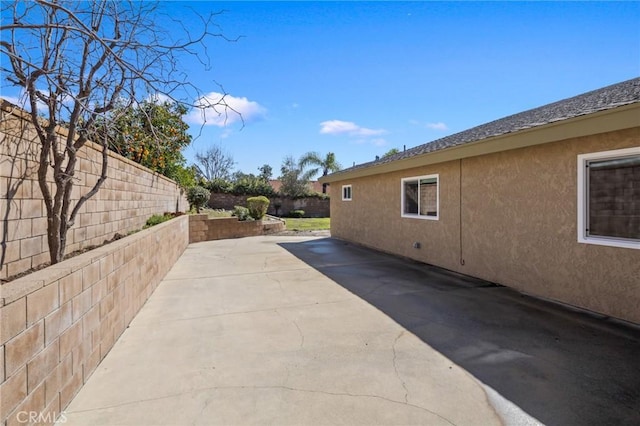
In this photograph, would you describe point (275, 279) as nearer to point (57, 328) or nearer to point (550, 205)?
point (57, 328)

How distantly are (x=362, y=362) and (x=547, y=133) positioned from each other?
15.1 feet

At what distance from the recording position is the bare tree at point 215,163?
4966cm

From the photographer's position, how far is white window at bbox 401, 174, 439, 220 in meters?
8.52

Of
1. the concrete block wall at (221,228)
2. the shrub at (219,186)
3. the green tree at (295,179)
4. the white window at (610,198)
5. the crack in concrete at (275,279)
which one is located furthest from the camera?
the green tree at (295,179)

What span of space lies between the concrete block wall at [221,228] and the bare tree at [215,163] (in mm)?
35577

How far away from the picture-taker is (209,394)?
2.82m

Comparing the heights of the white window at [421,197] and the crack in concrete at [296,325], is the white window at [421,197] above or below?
above

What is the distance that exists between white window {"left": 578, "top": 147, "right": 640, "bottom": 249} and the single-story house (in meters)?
0.01

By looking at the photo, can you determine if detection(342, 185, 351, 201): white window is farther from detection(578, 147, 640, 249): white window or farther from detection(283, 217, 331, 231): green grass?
detection(578, 147, 640, 249): white window

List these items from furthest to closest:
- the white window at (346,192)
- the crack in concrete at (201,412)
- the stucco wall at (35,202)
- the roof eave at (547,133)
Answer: the white window at (346,192)
the roof eave at (547,133)
the stucco wall at (35,202)
the crack in concrete at (201,412)

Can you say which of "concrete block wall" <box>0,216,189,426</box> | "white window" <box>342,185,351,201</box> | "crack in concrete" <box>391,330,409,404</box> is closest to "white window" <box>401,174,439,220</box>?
"white window" <box>342,185,351,201</box>

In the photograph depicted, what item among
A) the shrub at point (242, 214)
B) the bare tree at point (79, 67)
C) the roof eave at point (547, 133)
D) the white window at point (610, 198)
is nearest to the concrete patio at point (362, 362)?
the white window at point (610, 198)

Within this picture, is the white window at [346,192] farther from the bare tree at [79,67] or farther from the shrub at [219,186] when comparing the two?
the shrub at [219,186]

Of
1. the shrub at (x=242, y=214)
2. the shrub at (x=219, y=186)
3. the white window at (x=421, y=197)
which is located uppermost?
the shrub at (x=219, y=186)
